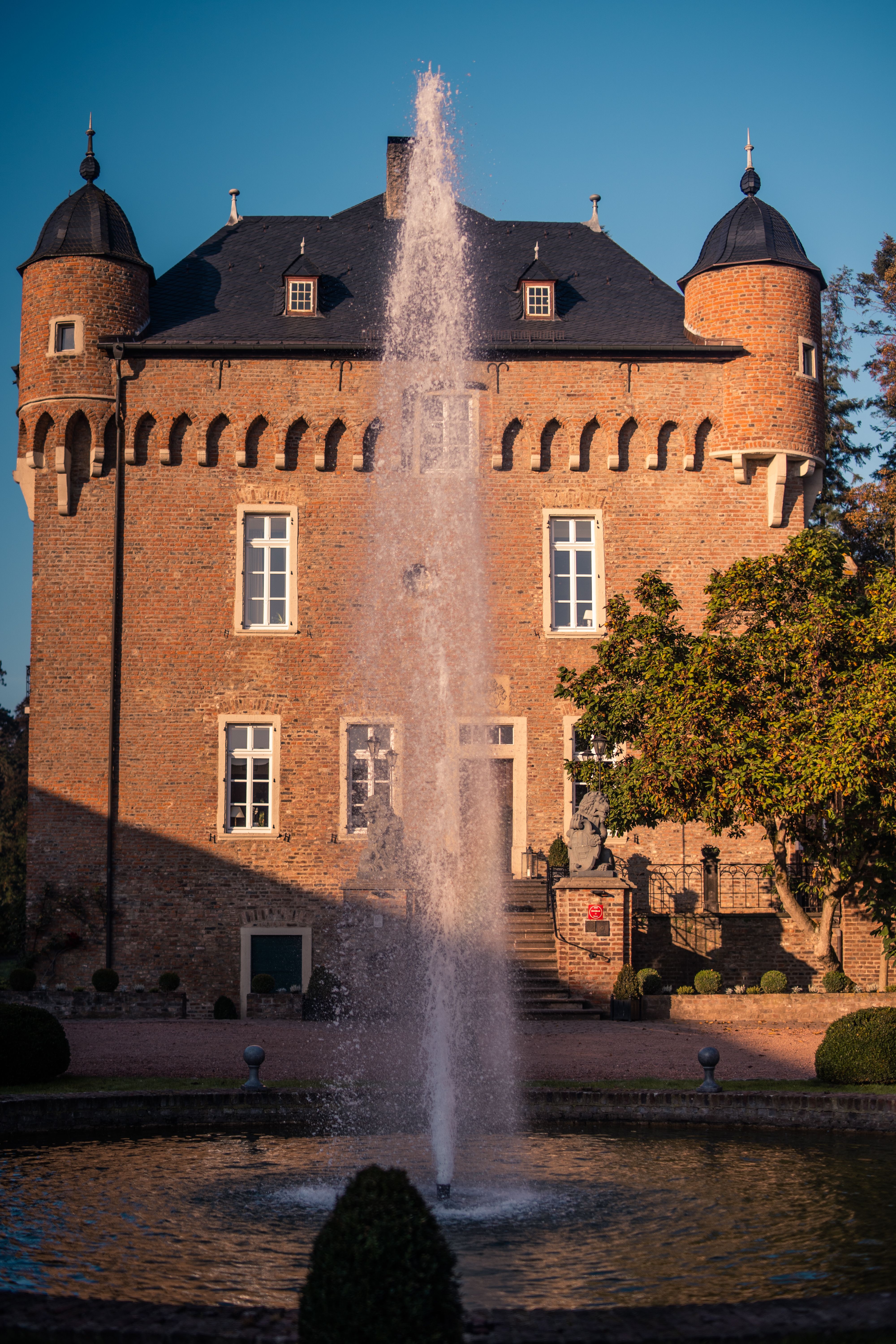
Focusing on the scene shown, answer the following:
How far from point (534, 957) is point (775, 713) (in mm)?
5754

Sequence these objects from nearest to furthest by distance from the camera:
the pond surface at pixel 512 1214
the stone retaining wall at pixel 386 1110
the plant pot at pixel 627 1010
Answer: the pond surface at pixel 512 1214 < the stone retaining wall at pixel 386 1110 < the plant pot at pixel 627 1010

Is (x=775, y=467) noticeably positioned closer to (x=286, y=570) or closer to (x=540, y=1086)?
(x=286, y=570)

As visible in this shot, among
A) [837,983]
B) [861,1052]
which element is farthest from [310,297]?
[861,1052]

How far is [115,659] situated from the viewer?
24516mm

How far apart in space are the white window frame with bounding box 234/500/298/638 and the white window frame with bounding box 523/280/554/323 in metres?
5.96

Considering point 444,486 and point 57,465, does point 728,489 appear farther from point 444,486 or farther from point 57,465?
point 57,465

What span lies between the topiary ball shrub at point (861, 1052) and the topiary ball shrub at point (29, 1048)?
762 cm

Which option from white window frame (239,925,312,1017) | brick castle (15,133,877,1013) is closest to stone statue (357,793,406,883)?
brick castle (15,133,877,1013)

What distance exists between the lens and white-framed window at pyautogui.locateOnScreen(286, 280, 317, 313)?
85.5 feet

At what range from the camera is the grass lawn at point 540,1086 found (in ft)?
41.5

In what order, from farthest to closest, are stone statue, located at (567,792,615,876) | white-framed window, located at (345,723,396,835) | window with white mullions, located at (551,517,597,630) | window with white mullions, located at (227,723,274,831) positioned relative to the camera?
window with white mullions, located at (551,517,597,630)
white-framed window, located at (345,723,396,835)
window with white mullions, located at (227,723,274,831)
stone statue, located at (567,792,615,876)

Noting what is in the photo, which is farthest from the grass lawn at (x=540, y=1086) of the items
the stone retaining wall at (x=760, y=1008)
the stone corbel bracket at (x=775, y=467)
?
the stone corbel bracket at (x=775, y=467)

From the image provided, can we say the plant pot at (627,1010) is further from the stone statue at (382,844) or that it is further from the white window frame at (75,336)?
the white window frame at (75,336)

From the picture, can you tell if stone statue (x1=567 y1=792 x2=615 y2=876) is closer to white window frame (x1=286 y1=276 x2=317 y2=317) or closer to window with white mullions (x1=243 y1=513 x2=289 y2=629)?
window with white mullions (x1=243 y1=513 x2=289 y2=629)
